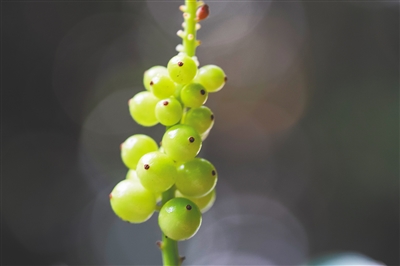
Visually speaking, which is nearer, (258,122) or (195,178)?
(195,178)

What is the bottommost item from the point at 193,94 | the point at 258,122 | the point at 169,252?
the point at 169,252

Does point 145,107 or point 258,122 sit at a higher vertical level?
point 258,122

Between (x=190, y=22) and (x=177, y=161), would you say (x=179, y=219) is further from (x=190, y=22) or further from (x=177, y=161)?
(x=190, y=22)

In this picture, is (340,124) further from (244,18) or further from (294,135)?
(244,18)

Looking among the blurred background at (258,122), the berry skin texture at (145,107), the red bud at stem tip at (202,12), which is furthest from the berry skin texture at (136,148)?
the blurred background at (258,122)

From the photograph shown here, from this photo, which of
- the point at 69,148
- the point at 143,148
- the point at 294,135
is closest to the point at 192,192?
the point at 143,148

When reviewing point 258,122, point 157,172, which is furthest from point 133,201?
point 258,122
